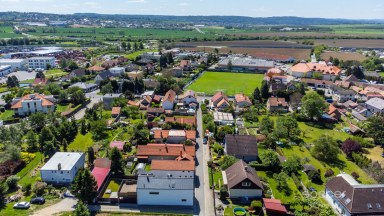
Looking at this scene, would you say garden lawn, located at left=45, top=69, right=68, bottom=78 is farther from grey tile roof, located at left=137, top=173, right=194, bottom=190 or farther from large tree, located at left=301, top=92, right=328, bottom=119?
grey tile roof, located at left=137, top=173, right=194, bottom=190

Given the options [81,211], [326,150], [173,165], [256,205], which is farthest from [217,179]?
[326,150]

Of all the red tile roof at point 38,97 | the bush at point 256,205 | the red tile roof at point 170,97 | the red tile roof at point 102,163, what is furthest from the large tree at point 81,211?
the red tile roof at point 38,97

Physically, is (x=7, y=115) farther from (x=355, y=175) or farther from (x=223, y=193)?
(x=355, y=175)

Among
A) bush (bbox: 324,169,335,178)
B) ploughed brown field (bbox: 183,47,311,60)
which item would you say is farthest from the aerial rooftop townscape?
ploughed brown field (bbox: 183,47,311,60)

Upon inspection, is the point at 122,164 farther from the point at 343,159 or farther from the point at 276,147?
the point at 343,159

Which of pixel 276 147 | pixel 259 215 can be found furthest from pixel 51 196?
pixel 276 147

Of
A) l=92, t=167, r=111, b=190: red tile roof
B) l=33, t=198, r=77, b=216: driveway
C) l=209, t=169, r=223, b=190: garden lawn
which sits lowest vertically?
l=33, t=198, r=77, b=216: driveway
